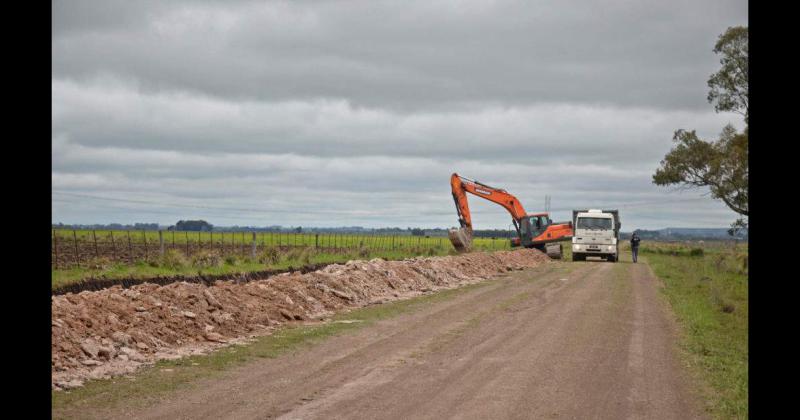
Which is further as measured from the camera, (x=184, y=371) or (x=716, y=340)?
(x=716, y=340)

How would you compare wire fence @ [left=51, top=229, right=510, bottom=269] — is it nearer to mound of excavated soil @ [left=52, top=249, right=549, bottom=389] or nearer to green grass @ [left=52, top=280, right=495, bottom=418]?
mound of excavated soil @ [left=52, top=249, right=549, bottom=389]

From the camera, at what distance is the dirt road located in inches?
324

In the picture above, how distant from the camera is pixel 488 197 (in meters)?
48.7

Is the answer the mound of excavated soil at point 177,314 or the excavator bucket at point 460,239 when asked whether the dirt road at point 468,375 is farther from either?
the excavator bucket at point 460,239

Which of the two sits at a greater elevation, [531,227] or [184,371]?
[531,227]

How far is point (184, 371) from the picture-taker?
35.0ft

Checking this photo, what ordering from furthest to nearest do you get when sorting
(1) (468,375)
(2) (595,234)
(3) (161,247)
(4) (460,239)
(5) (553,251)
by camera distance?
(5) (553,251)
(2) (595,234)
(4) (460,239)
(3) (161,247)
(1) (468,375)

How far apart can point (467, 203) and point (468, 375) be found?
36.8m

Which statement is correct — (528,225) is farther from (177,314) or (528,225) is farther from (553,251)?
(177,314)

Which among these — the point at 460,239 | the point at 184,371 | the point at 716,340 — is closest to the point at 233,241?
the point at 460,239

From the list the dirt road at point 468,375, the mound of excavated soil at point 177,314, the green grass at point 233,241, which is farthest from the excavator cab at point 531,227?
the dirt road at point 468,375
